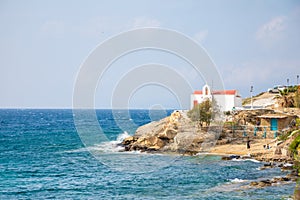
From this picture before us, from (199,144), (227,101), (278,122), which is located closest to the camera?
(199,144)

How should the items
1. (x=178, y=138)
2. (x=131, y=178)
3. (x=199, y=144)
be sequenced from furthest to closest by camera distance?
(x=178, y=138), (x=199, y=144), (x=131, y=178)

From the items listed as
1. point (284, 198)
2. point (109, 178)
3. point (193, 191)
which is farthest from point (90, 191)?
point (284, 198)

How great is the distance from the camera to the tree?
57.8 meters

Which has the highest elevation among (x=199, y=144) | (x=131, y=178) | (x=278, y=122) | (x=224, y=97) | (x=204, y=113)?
(x=224, y=97)

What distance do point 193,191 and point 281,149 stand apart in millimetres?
18218

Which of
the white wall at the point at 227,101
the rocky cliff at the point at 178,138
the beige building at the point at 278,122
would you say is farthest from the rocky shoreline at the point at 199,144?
the white wall at the point at 227,101

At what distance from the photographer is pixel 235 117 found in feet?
201

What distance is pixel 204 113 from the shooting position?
57750 millimetres

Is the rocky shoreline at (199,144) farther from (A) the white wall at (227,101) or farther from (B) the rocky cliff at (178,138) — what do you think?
(A) the white wall at (227,101)

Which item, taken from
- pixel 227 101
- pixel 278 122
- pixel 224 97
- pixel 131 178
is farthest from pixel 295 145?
pixel 224 97

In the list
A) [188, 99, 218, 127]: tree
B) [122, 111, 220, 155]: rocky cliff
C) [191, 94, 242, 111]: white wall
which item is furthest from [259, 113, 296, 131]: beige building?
[191, 94, 242, 111]: white wall

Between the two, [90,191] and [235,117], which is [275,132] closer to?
[235,117]

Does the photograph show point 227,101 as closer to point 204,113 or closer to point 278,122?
point 204,113

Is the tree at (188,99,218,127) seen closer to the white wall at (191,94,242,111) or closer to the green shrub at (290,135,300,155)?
the white wall at (191,94,242,111)
